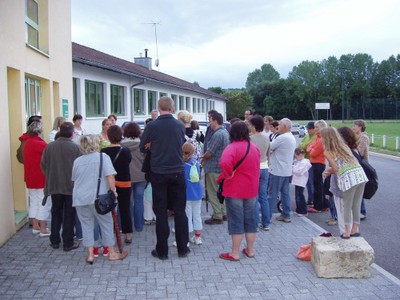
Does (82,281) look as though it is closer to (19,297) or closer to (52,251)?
(19,297)

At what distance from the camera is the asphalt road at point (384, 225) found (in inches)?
236

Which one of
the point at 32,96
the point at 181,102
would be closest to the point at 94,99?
the point at 32,96

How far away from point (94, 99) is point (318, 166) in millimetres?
9741

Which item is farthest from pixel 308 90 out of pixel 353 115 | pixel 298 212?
pixel 298 212

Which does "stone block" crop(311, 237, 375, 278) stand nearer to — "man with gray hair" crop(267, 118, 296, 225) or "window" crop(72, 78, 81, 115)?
"man with gray hair" crop(267, 118, 296, 225)

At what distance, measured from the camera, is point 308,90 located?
98938 mm

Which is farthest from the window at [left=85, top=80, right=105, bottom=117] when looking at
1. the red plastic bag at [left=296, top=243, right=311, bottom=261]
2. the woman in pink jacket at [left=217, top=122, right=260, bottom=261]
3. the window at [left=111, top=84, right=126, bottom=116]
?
the red plastic bag at [left=296, top=243, right=311, bottom=261]

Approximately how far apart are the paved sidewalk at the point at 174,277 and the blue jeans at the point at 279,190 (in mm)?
1344

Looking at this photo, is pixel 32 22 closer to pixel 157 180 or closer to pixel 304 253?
pixel 157 180

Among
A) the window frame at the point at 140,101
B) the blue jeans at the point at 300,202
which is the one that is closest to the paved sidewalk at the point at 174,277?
the blue jeans at the point at 300,202

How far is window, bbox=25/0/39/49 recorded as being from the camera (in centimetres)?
859

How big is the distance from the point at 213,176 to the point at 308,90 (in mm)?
95809

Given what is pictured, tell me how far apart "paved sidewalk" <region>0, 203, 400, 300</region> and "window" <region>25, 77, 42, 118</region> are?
2.97 metres

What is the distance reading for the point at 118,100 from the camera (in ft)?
60.7
